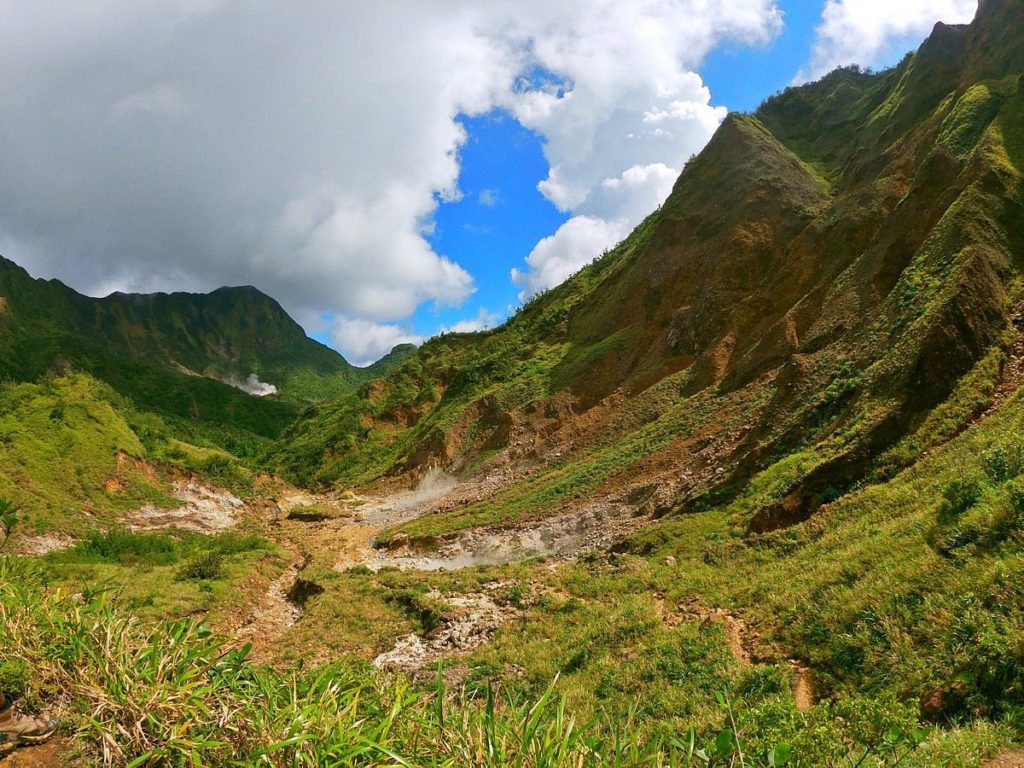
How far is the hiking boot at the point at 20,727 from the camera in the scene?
8.96 ft

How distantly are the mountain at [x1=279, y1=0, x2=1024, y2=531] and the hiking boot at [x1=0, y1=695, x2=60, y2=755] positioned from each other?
1429cm

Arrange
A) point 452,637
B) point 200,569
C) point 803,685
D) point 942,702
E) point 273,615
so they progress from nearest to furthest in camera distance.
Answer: point 942,702
point 803,685
point 452,637
point 273,615
point 200,569

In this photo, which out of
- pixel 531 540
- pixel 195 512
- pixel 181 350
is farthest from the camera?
pixel 181 350

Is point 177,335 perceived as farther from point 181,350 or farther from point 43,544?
point 43,544

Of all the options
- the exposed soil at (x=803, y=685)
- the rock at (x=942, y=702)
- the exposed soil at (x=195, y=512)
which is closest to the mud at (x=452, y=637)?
the exposed soil at (x=803, y=685)

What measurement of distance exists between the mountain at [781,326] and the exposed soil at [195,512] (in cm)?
1325

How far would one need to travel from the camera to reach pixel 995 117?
21.5 meters

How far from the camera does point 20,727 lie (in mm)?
2803

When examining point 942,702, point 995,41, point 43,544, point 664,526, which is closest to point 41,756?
point 942,702

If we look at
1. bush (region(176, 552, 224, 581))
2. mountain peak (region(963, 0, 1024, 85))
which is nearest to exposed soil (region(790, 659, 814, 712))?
bush (region(176, 552, 224, 581))

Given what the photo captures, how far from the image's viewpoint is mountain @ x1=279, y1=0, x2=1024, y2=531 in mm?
14532

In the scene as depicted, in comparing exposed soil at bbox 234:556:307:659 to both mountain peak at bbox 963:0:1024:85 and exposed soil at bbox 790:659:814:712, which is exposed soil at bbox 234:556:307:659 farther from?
mountain peak at bbox 963:0:1024:85

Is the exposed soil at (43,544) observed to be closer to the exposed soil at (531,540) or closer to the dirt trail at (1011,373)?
the exposed soil at (531,540)

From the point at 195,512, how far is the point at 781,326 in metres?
35.2
